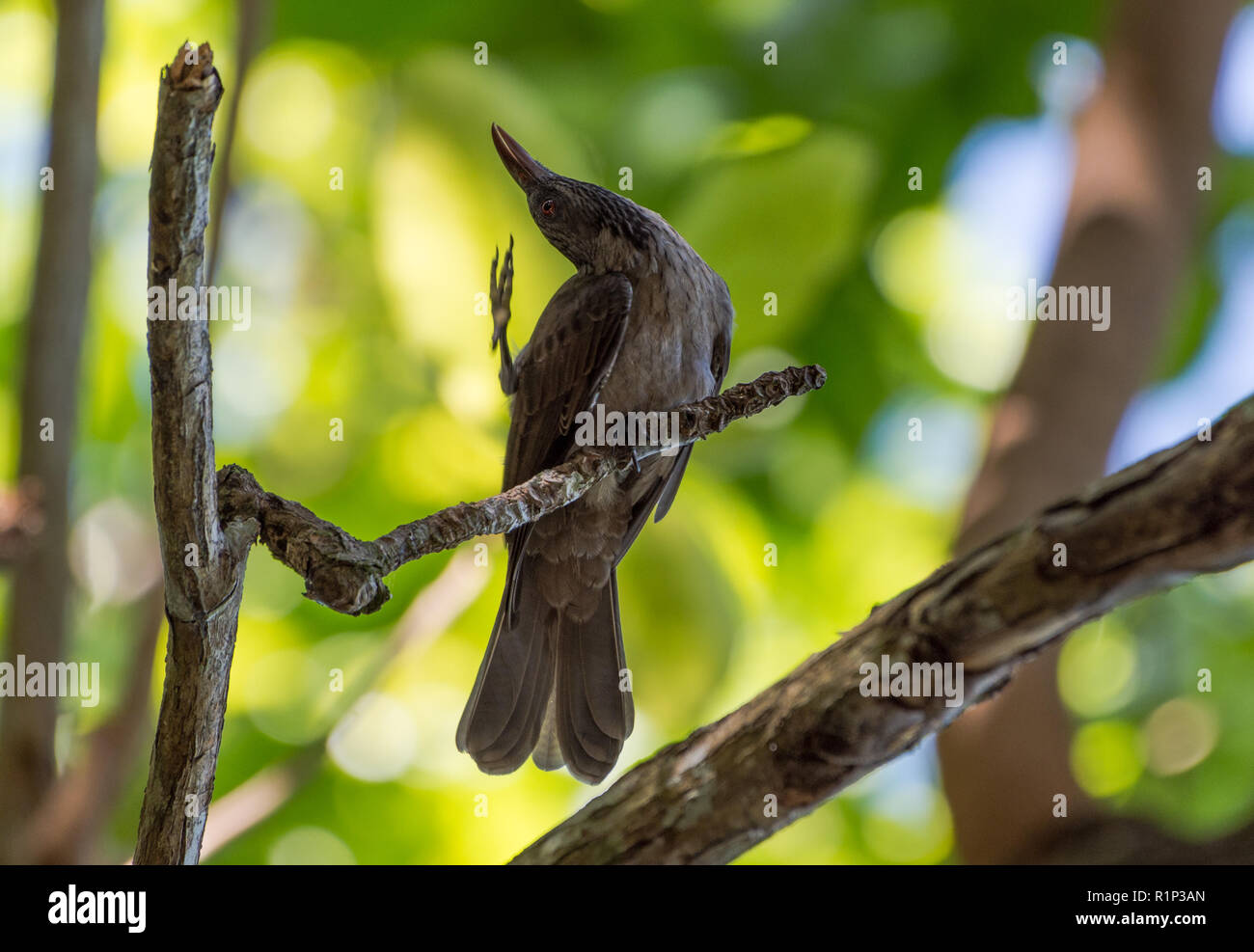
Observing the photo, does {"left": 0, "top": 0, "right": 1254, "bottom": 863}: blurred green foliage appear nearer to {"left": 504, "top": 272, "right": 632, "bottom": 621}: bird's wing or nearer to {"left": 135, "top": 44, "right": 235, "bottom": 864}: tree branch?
{"left": 504, "top": 272, "right": 632, "bottom": 621}: bird's wing

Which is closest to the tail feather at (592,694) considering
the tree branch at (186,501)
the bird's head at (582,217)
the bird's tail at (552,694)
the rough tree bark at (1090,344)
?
the bird's tail at (552,694)

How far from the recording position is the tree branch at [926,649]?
0.90 m

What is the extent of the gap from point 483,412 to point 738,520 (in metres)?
0.88

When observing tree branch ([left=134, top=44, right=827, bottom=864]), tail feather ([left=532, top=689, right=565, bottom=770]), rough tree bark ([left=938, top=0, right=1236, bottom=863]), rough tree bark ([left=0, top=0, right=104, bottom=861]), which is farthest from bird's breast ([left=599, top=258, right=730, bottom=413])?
rough tree bark ([left=0, top=0, right=104, bottom=861])

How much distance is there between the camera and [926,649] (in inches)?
40.6

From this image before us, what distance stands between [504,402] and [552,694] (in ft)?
1.93

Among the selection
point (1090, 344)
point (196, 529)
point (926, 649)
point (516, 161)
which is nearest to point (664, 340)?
point (516, 161)

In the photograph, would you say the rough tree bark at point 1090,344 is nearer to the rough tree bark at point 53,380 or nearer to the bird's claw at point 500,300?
the bird's claw at point 500,300

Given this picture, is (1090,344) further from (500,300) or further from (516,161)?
(500,300)

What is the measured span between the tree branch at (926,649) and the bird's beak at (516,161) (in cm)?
113

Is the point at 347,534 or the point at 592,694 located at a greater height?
the point at 347,534
